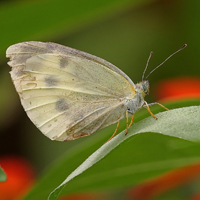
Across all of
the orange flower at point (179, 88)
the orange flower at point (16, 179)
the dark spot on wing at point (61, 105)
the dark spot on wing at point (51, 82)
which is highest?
the dark spot on wing at point (51, 82)

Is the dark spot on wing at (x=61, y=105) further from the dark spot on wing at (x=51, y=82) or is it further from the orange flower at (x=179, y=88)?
the orange flower at (x=179, y=88)

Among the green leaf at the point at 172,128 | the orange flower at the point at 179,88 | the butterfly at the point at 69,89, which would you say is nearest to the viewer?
the green leaf at the point at 172,128

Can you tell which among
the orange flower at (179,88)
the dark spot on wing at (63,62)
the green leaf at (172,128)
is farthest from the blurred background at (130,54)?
the green leaf at (172,128)

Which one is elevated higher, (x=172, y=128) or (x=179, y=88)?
(x=172, y=128)

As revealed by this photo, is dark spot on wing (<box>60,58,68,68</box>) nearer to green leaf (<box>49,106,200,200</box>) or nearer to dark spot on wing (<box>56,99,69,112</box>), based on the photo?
dark spot on wing (<box>56,99,69,112</box>)

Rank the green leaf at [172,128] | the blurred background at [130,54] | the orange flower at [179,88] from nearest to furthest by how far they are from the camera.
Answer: the green leaf at [172,128] < the orange flower at [179,88] < the blurred background at [130,54]

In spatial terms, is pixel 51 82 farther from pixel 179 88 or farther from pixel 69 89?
pixel 179 88

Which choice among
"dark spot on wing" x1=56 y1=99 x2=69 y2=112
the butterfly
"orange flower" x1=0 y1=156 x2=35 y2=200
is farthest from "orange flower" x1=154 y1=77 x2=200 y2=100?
"orange flower" x1=0 y1=156 x2=35 y2=200

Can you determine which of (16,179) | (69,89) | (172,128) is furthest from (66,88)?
(172,128)

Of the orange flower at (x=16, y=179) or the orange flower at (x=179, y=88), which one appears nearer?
the orange flower at (x=16, y=179)
